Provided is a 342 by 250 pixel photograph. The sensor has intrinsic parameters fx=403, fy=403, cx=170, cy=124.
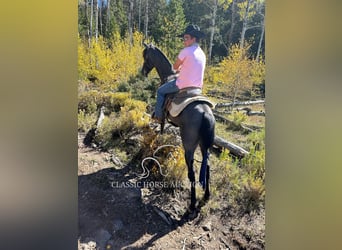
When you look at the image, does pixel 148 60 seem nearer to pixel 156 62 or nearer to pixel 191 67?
pixel 156 62

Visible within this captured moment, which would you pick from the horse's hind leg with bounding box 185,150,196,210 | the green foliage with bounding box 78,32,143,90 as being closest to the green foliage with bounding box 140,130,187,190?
the horse's hind leg with bounding box 185,150,196,210

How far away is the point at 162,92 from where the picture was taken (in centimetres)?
310

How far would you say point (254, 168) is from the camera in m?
3.16

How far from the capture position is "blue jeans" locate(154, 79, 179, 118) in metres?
3.09

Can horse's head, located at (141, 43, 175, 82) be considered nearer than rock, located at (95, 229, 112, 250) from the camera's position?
No

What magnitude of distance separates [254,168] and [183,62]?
3.27 feet

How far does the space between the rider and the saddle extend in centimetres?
3

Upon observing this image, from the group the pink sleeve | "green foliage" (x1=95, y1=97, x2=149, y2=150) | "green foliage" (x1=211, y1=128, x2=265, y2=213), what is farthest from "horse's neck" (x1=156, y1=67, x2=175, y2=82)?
"green foliage" (x1=211, y1=128, x2=265, y2=213)

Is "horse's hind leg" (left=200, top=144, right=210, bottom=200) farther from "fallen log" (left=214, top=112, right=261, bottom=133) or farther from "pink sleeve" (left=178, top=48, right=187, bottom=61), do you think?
"pink sleeve" (left=178, top=48, right=187, bottom=61)

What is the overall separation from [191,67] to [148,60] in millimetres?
338

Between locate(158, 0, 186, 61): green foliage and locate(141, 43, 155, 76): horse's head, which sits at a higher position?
locate(158, 0, 186, 61): green foliage

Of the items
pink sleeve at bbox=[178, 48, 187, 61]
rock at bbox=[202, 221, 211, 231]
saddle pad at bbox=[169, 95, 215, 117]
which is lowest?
rock at bbox=[202, 221, 211, 231]
